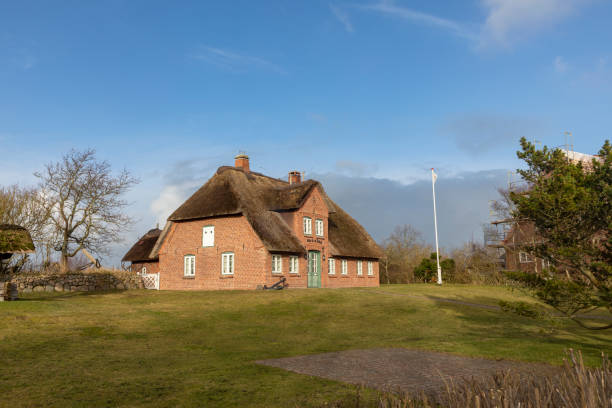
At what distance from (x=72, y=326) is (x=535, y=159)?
13887mm

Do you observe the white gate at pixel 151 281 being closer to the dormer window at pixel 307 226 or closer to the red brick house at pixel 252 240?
the red brick house at pixel 252 240

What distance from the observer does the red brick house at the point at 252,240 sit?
28500 millimetres

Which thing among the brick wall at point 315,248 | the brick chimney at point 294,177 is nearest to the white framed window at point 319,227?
the brick wall at point 315,248

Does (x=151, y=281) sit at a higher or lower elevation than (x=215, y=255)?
lower

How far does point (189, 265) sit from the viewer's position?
31828mm

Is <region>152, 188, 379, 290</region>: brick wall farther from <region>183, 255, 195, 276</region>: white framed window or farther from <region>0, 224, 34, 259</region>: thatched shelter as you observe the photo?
<region>0, 224, 34, 259</region>: thatched shelter

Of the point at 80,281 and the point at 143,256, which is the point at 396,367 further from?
the point at 143,256

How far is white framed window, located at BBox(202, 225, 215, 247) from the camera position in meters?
30.6

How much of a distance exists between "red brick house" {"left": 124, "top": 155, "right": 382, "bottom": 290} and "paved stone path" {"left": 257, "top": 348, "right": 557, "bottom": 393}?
16.9m

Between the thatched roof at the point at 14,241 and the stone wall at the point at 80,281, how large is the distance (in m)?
6.39

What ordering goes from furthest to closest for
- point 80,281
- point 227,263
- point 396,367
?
point 227,263 < point 80,281 < point 396,367

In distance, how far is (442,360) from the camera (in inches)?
398

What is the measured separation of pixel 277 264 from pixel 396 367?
19509 millimetres

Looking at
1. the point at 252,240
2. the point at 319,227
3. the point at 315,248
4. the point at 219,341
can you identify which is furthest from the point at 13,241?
the point at 319,227
